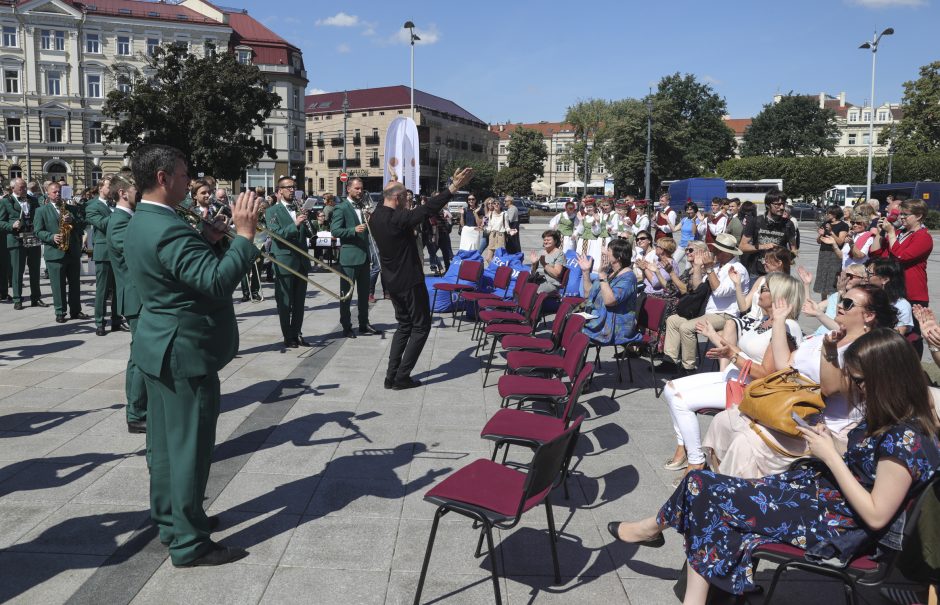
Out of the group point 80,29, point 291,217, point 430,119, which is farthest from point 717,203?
point 430,119

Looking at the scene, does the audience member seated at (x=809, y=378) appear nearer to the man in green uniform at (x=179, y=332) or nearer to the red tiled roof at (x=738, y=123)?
the man in green uniform at (x=179, y=332)

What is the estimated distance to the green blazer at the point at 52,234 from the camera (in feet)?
31.4

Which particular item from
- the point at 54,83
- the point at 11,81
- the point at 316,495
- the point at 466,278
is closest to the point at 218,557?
the point at 316,495

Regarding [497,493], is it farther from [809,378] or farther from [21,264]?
[21,264]

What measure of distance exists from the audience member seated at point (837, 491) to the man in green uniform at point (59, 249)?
919 cm

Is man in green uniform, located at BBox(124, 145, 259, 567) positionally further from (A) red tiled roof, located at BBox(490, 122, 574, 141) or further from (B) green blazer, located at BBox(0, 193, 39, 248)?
(A) red tiled roof, located at BBox(490, 122, 574, 141)

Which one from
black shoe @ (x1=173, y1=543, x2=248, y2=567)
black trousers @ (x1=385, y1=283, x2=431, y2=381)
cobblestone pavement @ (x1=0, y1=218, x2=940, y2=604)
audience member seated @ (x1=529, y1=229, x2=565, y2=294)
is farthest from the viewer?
audience member seated @ (x1=529, y1=229, x2=565, y2=294)

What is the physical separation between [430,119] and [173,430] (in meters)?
87.7

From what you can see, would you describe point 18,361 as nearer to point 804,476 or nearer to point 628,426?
point 628,426

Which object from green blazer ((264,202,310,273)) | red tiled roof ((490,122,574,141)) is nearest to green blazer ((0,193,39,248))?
green blazer ((264,202,310,273))

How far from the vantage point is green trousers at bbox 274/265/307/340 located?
27.4 feet

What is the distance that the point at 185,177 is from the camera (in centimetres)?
343

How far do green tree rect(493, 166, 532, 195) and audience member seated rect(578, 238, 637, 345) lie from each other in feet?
255

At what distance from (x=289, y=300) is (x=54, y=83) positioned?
56.7 metres
